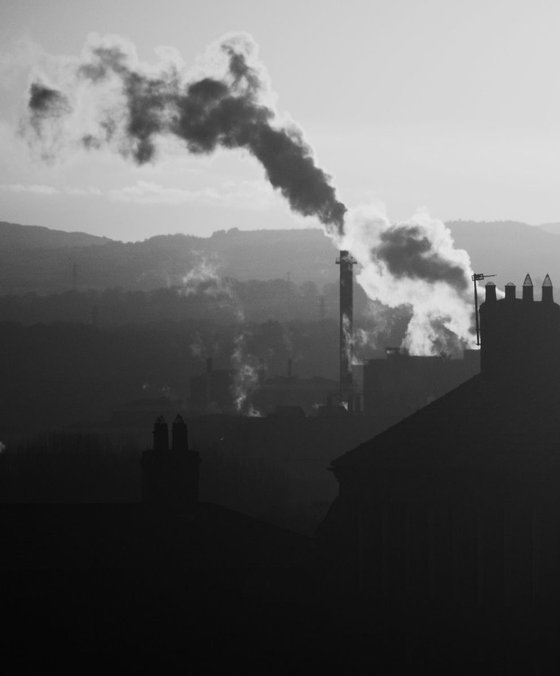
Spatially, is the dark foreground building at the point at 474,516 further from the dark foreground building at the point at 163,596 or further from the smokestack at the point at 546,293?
the dark foreground building at the point at 163,596

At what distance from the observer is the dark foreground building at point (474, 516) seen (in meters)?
38.9

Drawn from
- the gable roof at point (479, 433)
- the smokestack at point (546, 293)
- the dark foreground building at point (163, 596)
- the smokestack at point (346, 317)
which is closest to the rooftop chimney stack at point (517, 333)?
the smokestack at point (546, 293)

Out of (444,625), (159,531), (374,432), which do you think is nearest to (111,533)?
(159,531)

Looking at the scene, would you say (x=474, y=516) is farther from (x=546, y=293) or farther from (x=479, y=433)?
(x=546, y=293)

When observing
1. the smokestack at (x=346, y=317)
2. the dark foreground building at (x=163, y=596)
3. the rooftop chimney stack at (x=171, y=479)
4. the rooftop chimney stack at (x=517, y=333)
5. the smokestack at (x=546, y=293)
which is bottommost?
the dark foreground building at (x=163, y=596)

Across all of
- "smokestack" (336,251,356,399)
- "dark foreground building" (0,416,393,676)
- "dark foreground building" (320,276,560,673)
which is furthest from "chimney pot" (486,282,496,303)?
"smokestack" (336,251,356,399)

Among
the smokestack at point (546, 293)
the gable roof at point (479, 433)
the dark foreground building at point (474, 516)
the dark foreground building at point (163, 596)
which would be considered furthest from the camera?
the smokestack at point (546, 293)

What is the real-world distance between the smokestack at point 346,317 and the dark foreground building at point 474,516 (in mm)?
95228

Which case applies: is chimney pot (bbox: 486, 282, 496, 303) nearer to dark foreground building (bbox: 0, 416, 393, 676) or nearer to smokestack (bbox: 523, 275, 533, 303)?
smokestack (bbox: 523, 275, 533, 303)

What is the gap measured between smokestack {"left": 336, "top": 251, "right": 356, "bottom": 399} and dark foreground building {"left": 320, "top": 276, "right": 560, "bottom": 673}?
95.2 m

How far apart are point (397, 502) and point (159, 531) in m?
5.41

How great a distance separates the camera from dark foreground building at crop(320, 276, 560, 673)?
38875mm

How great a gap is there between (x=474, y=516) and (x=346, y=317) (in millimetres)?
111000

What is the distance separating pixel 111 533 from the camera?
4428 centimetres
